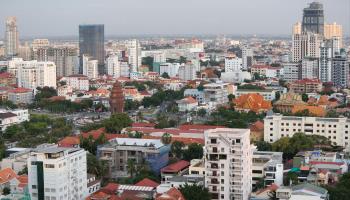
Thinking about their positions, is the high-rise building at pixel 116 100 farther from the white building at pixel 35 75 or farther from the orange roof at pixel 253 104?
the white building at pixel 35 75

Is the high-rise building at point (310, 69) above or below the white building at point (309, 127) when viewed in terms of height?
above

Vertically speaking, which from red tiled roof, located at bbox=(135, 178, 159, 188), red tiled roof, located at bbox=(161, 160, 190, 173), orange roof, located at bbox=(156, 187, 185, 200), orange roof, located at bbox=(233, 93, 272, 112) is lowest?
red tiled roof, located at bbox=(135, 178, 159, 188)

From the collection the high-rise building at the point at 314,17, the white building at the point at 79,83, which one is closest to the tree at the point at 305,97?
the white building at the point at 79,83

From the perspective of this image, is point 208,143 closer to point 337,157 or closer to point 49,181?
point 49,181

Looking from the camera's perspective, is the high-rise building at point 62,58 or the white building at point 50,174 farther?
the high-rise building at point 62,58

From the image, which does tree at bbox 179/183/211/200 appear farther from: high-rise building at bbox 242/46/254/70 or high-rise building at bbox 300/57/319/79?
high-rise building at bbox 242/46/254/70

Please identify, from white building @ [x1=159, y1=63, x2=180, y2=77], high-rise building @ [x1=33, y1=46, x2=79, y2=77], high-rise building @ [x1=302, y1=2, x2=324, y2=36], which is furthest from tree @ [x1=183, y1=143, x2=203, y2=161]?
high-rise building @ [x1=302, y1=2, x2=324, y2=36]
